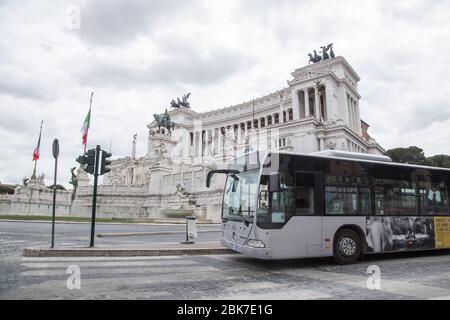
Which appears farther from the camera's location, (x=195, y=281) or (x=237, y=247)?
(x=237, y=247)

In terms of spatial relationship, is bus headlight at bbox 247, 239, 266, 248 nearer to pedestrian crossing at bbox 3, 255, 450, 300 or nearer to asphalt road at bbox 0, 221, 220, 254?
pedestrian crossing at bbox 3, 255, 450, 300

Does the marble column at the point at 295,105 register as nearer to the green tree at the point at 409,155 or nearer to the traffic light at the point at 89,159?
the green tree at the point at 409,155

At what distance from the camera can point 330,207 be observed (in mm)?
8602

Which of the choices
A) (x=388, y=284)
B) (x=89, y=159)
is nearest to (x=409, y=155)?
(x=388, y=284)

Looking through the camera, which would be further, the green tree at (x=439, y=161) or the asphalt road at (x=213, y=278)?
the green tree at (x=439, y=161)

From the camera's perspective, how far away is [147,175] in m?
55.5

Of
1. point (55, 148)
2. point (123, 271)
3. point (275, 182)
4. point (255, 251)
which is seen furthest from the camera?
point (55, 148)

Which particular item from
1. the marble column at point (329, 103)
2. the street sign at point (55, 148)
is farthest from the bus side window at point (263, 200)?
the marble column at point (329, 103)

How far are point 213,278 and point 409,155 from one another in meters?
71.3

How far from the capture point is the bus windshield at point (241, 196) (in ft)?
26.8

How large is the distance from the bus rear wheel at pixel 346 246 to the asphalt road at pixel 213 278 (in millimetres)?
232

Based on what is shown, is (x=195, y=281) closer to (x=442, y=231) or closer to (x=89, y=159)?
(x=89, y=159)

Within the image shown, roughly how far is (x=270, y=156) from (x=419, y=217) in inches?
216
